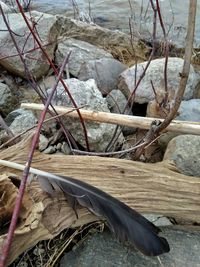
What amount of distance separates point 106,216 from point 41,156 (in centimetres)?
45

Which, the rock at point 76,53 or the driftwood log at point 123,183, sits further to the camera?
the rock at point 76,53

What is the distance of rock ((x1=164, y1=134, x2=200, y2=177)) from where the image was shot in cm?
239

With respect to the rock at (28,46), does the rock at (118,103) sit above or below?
below

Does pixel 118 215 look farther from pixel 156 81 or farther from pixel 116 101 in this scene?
pixel 156 81

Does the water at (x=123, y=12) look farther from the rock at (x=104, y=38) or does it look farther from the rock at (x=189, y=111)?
the rock at (x=189, y=111)

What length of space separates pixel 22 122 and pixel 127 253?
1448mm

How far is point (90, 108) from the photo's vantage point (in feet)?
9.26

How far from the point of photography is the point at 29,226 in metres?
1.68

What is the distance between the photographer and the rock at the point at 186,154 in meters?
2.39

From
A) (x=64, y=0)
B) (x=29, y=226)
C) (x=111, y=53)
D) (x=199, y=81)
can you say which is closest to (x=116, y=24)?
(x=64, y=0)

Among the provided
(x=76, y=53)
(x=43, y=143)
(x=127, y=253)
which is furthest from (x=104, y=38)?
(x=127, y=253)

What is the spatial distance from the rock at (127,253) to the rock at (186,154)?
506 mm

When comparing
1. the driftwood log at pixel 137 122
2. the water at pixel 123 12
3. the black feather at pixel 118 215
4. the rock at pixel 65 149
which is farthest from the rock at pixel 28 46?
the black feather at pixel 118 215

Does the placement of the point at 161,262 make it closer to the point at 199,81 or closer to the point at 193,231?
the point at 193,231
